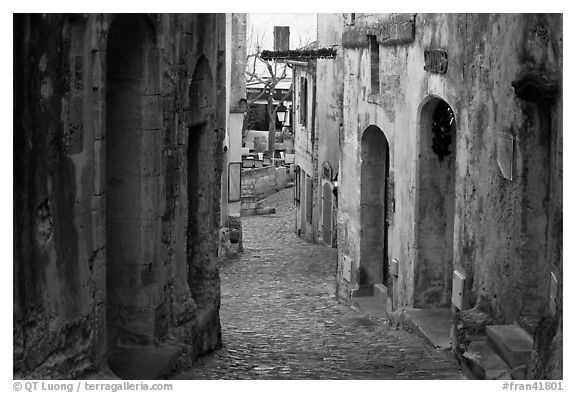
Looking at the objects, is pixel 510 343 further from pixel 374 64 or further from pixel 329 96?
pixel 329 96

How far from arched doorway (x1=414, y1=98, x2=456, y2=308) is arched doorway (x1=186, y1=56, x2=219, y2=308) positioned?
9.15 ft

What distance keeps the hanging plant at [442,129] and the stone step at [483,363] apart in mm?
3516

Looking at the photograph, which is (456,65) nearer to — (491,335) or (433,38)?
(433,38)

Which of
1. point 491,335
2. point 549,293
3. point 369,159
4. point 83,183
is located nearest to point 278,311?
point 369,159

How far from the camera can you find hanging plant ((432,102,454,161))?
1398 centimetres

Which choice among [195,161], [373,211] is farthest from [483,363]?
[373,211]

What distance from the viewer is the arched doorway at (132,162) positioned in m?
10.3

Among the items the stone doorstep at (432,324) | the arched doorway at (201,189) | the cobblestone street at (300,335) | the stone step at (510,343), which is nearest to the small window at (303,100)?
the cobblestone street at (300,335)

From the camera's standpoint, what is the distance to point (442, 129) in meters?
14.0

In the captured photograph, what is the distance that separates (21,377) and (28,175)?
1310mm

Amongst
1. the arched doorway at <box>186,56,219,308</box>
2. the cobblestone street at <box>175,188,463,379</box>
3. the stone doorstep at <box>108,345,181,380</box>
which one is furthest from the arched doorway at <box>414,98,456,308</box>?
the stone doorstep at <box>108,345,181,380</box>

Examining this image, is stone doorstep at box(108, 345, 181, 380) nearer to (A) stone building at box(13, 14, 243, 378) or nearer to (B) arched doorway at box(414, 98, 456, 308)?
(A) stone building at box(13, 14, 243, 378)

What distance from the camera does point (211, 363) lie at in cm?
1169

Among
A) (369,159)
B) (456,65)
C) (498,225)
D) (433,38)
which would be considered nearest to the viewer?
(498,225)
